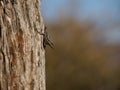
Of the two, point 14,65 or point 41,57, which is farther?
point 41,57

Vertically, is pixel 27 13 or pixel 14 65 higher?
pixel 27 13

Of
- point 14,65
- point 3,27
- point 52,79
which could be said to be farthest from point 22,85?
point 52,79

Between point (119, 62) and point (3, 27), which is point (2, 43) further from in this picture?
point (119, 62)

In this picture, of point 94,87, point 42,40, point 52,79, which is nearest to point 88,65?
point 94,87

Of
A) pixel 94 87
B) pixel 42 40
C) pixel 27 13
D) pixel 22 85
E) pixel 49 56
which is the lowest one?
pixel 94 87

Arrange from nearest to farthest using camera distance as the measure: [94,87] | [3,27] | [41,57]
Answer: [3,27] → [41,57] → [94,87]

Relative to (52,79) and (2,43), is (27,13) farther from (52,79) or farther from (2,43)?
(52,79)

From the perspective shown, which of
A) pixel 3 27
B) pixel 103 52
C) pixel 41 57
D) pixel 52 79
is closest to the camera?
pixel 3 27
